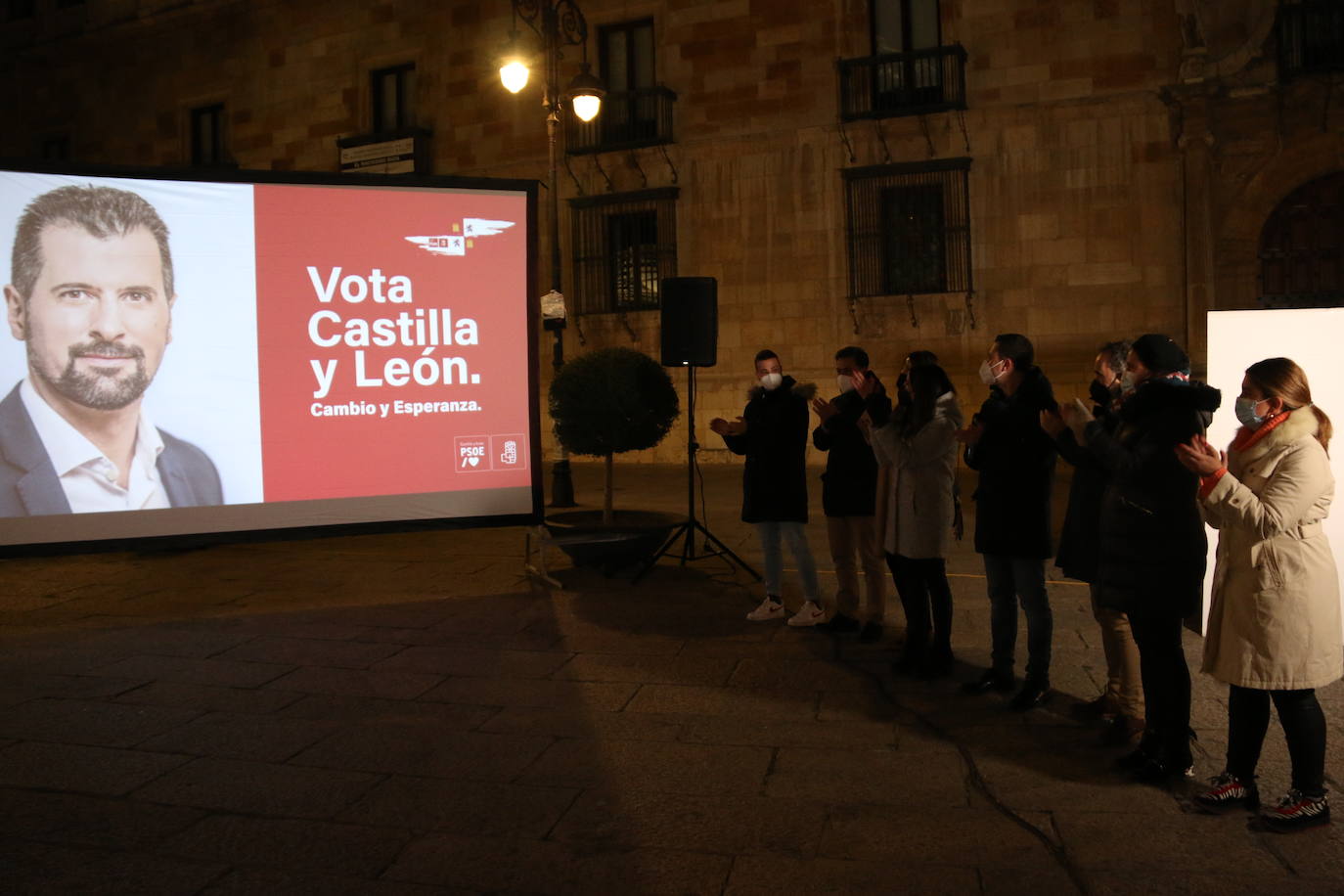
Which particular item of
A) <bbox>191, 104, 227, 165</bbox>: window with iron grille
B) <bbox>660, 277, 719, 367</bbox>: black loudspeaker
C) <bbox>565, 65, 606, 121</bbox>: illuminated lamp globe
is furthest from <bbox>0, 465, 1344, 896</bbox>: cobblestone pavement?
<bbox>191, 104, 227, 165</bbox>: window with iron grille

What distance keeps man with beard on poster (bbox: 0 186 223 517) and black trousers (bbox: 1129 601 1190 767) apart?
564 cm

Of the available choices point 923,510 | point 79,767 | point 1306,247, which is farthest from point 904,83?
point 79,767

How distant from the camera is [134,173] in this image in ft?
20.8

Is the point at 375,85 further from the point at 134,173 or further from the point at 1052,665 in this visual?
the point at 1052,665

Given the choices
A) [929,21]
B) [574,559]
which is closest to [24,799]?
[574,559]

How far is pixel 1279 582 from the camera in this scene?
3398mm

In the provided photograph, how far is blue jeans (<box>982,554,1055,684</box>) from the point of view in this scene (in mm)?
4734

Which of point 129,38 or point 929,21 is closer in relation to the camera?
point 929,21

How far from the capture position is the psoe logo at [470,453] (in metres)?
7.26

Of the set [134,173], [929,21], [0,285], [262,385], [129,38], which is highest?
[129,38]

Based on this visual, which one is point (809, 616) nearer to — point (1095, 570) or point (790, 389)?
point (790, 389)

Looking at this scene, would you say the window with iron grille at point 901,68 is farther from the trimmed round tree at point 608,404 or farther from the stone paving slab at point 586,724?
the stone paving slab at point 586,724

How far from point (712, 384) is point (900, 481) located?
1236 centimetres

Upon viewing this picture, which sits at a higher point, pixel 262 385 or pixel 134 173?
pixel 134 173
